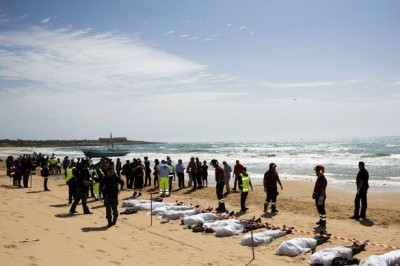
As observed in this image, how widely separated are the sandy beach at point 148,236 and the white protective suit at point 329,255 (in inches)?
15.6

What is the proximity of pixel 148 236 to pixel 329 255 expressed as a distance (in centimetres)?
448

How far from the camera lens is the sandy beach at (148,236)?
22.8 ft

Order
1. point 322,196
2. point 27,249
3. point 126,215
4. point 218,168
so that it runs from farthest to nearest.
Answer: point 218,168
point 126,215
point 322,196
point 27,249

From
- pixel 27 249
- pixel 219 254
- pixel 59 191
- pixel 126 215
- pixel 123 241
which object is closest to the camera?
pixel 27 249

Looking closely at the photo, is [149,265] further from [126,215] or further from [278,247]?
[126,215]

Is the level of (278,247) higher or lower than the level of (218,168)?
lower

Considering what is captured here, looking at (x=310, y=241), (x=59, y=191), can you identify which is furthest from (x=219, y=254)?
(x=59, y=191)

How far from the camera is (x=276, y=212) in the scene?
1266 centimetres

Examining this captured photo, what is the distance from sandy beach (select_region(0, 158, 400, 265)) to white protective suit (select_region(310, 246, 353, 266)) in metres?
0.40

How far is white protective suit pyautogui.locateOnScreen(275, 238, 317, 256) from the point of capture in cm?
783

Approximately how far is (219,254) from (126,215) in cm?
515

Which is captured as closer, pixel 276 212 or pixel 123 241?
pixel 123 241

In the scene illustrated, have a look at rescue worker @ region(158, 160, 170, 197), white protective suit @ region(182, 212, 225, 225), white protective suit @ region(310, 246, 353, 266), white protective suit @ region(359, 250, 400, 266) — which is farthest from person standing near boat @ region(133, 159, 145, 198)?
white protective suit @ region(359, 250, 400, 266)

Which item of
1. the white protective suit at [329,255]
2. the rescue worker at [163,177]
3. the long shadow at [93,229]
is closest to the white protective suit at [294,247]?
the white protective suit at [329,255]
